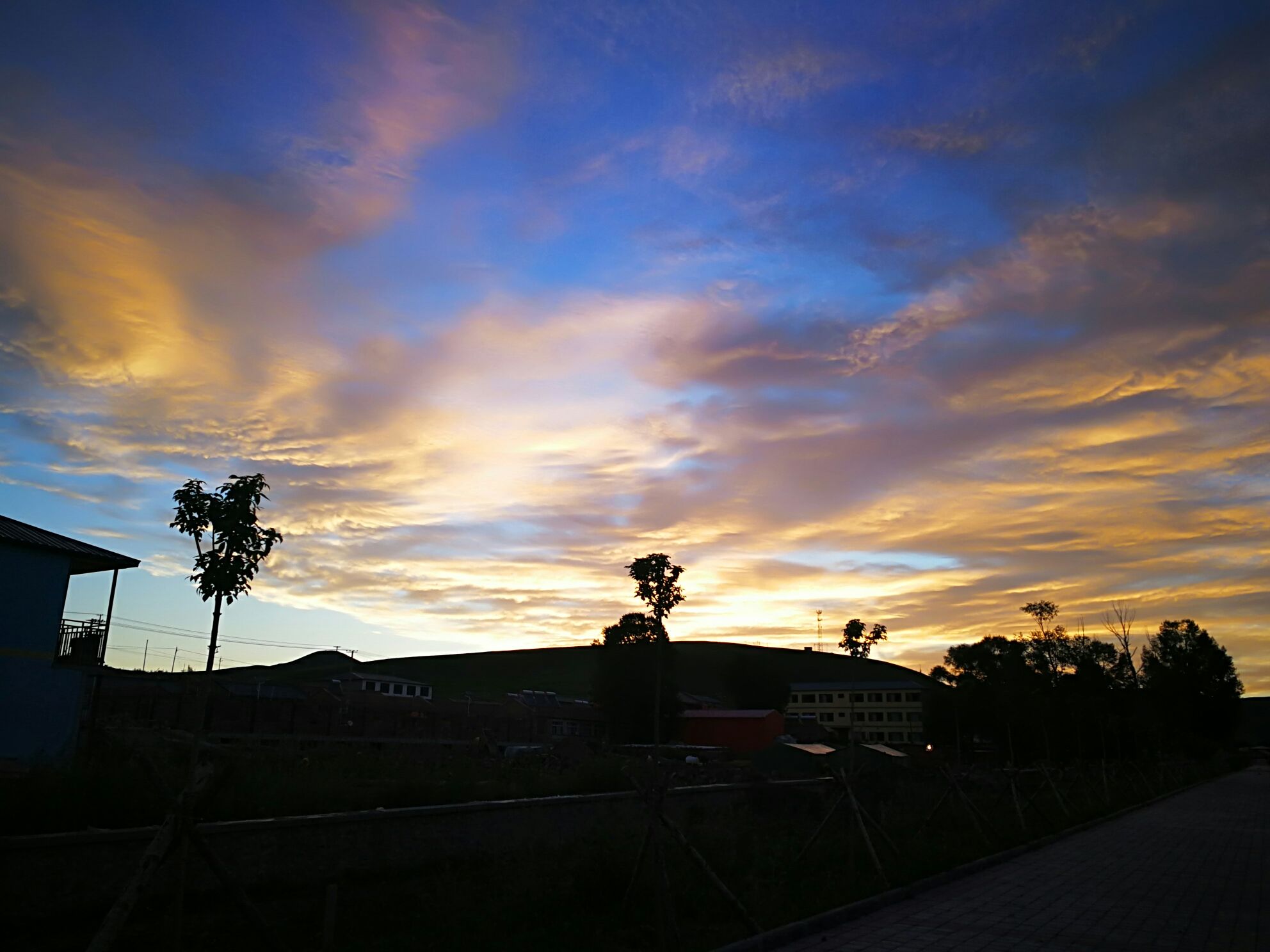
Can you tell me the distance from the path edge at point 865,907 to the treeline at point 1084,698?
126 feet

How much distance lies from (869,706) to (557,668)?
2088 inches

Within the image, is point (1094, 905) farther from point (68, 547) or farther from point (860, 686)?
point (860, 686)

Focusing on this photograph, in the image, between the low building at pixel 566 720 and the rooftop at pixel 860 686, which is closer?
the low building at pixel 566 720

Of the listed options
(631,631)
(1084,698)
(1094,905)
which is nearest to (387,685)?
(631,631)

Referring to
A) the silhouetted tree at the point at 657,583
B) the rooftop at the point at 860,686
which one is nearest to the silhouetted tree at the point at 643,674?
the silhouetted tree at the point at 657,583

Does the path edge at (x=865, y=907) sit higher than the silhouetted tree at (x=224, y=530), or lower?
lower

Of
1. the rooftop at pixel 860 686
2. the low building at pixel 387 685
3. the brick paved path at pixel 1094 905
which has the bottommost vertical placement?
the brick paved path at pixel 1094 905

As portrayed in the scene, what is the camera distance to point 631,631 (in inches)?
3214

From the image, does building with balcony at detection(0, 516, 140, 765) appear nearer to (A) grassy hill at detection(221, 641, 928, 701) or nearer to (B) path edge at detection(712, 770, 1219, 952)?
(B) path edge at detection(712, 770, 1219, 952)

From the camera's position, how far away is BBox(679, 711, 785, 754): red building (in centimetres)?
7156

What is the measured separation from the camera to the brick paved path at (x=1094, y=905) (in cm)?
895

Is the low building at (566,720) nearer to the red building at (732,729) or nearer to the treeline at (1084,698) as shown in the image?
the red building at (732,729)

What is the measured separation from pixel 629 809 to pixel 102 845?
890cm

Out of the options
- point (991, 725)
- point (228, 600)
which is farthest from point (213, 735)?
point (991, 725)
